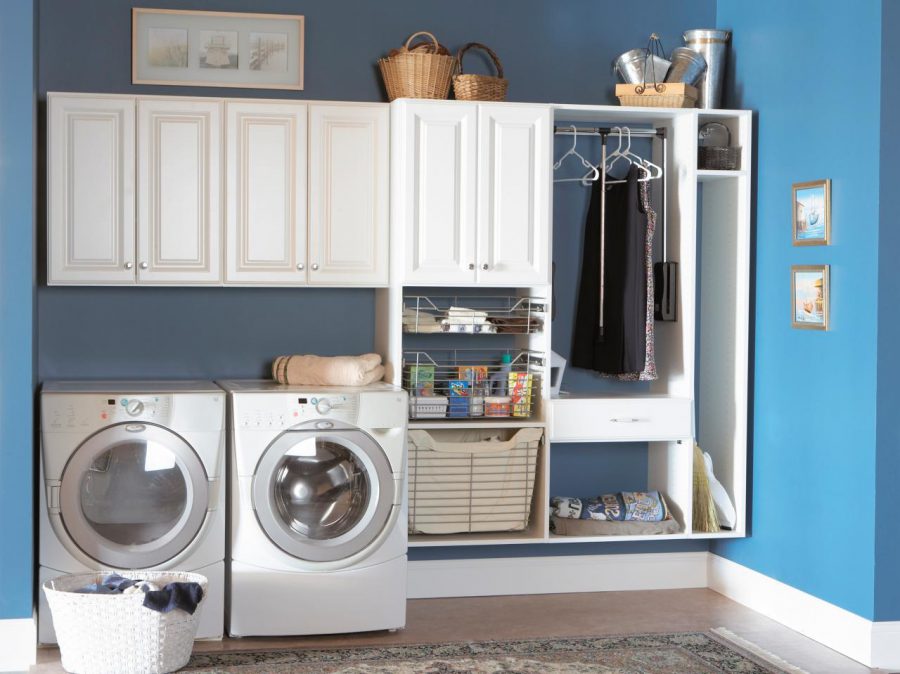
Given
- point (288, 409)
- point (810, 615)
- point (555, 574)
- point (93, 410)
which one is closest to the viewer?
point (93, 410)

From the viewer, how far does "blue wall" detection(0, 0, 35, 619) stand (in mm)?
3572

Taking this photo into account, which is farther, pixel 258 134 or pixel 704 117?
pixel 704 117

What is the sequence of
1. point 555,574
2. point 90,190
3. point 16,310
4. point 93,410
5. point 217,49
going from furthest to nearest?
point 555,574 < point 217,49 < point 90,190 < point 93,410 < point 16,310

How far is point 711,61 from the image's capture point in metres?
4.59

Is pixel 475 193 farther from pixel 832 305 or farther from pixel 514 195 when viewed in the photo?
pixel 832 305

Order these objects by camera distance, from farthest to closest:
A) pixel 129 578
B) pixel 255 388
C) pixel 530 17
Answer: pixel 530 17 < pixel 255 388 < pixel 129 578

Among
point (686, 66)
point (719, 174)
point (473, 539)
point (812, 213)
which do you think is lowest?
point (473, 539)

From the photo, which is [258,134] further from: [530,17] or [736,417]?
[736,417]

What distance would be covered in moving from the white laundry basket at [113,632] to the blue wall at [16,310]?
21 cm

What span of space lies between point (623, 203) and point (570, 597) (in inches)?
62.6

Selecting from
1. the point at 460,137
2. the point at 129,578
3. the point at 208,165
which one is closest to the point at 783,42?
the point at 460,137

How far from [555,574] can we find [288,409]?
1455 mm

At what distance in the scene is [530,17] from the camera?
4652 mm

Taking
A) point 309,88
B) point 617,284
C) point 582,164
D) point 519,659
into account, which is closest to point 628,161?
point 582,164
